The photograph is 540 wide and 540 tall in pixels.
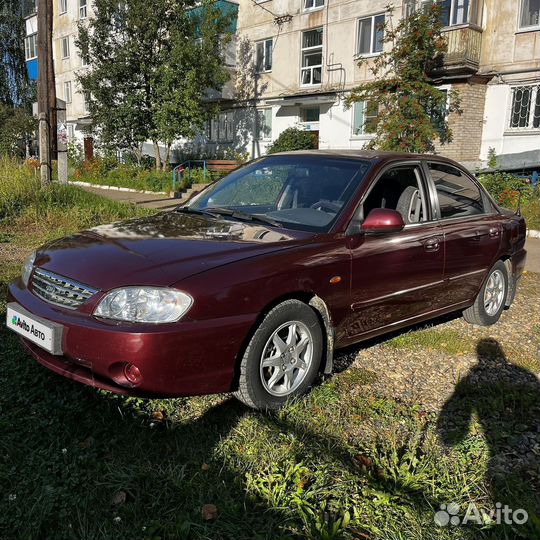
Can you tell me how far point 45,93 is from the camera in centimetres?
1231

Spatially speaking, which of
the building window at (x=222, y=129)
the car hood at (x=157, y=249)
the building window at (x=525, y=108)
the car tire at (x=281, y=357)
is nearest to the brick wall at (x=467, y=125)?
the building window at (x=525, y=108)

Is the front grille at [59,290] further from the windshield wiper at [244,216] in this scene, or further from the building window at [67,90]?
→ the building window at [67,90]

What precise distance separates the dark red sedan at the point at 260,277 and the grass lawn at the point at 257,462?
0.96ft

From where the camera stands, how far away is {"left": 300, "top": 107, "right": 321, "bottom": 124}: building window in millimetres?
23484

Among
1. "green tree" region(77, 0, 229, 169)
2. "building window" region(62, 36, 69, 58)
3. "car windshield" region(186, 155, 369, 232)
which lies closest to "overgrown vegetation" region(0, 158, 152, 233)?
"car windshield" region(186, 155, 369, 232)

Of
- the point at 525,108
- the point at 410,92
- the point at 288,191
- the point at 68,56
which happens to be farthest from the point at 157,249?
the point at 68,56

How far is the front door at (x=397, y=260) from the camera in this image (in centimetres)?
373

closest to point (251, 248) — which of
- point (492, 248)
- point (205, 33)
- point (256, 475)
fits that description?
point (256, 475)

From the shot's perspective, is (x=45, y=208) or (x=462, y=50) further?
(x=462, y=50)

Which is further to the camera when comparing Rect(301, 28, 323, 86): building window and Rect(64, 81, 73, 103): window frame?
Rect(64, 81, 73, 103): window frame

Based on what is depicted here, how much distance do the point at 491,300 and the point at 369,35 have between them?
18.0m

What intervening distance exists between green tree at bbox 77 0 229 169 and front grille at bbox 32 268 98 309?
54.4ft

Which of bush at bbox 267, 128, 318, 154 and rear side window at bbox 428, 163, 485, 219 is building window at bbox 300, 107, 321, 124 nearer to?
bush at bbox 267, 128, 318, 154

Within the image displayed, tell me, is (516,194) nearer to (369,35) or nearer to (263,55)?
(369,35)
